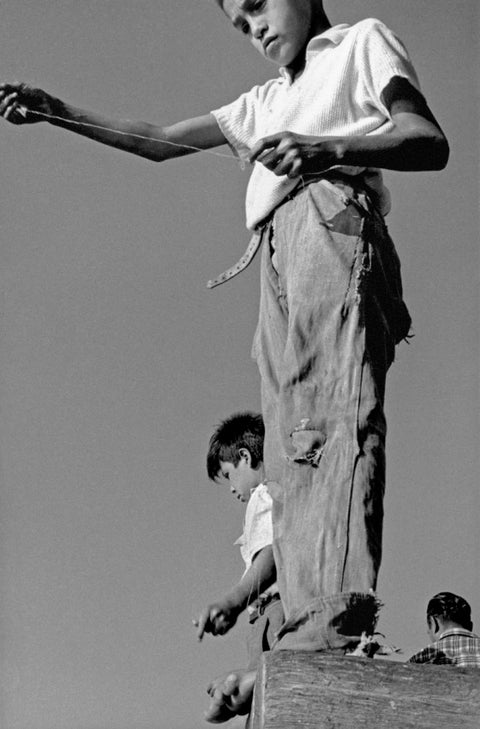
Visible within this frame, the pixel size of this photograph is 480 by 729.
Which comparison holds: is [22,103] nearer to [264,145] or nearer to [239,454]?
[264,145]

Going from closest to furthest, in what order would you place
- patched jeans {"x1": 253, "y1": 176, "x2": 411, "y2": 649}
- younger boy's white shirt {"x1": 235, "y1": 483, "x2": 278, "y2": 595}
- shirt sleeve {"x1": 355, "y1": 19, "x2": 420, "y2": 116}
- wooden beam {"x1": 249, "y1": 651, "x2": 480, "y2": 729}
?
1. wooden beam {"x1": 249, "y1": 651, "x2": 480, "y2": 729}
2. patched jeans {"x1": 253, "y1": 176, "x2": 411, "y2": 649}
3. shirt sleeve {"x1": 355, "y1": 19, "x2": 420, "y2": 116}
4. younger boy's white shirt {"x1": 235, "y1": 483, "x2": 278, "y2": 595}

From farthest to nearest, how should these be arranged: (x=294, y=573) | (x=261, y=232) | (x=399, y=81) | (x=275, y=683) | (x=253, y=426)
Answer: (x=253, y=426) → (x=261, y=232) → (x=399, y=81) → (x=294, y=573) → (x=275, y=683)

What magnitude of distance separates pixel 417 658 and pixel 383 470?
383 millimetres

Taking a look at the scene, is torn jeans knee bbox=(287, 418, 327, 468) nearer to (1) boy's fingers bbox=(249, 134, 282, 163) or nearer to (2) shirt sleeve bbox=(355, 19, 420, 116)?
(1) boy's fingers bbox=(249, 134, 282, 163)

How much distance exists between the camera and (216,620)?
122 inches

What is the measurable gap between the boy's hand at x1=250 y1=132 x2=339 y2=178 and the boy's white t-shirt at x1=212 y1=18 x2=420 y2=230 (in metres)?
0.20

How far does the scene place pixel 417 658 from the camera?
2674 millimetres

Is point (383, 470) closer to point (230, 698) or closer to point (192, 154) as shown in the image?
point (230, 698)

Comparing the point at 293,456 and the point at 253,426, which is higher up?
the point at 253,426

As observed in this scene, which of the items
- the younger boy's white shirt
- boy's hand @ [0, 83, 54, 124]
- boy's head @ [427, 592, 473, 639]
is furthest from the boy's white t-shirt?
boy's head @ [427, 592, 473, 639]

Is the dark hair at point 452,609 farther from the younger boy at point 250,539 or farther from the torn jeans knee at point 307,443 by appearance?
the torn jeans knee at point 307,443

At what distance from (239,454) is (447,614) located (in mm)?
824

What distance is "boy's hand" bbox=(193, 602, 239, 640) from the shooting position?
3.10 m

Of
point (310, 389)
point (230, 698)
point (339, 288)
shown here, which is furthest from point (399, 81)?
point (230, 698)
